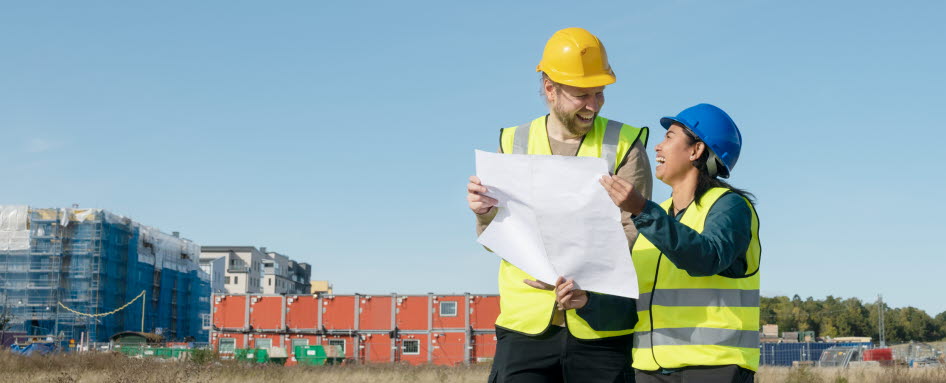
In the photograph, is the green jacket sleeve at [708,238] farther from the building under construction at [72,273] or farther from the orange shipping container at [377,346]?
the building under construction at [72,273]

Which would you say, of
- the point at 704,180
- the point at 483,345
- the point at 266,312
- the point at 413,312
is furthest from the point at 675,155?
the point at 266,312

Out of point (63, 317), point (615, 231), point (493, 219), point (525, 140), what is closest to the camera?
point (615, 231)

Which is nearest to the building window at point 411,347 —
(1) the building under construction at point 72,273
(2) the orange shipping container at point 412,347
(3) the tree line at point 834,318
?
(2) the orange shipping container at point 412,347

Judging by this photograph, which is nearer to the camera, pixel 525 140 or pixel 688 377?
pixel 688 377

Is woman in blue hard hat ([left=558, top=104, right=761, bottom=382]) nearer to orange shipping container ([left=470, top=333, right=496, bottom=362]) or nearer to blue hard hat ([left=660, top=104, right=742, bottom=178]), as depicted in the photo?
blue hard hat ([left=660, top=104, right=742, bottom=178])

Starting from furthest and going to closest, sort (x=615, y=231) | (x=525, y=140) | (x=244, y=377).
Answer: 1. (x=244, y=377)
2. (x=525, y=140)
3. (x=615, y=231)

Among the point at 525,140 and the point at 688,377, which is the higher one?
the point at 525,140

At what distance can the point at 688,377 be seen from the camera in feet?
10.1

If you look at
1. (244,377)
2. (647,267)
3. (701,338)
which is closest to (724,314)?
(701,338)

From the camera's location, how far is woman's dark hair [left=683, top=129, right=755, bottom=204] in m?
3.27

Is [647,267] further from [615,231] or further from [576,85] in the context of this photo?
[576,85]

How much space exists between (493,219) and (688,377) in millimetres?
854

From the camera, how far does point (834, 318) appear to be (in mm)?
100125

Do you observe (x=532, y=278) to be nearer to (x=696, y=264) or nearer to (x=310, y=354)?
(x=696, y=264)
